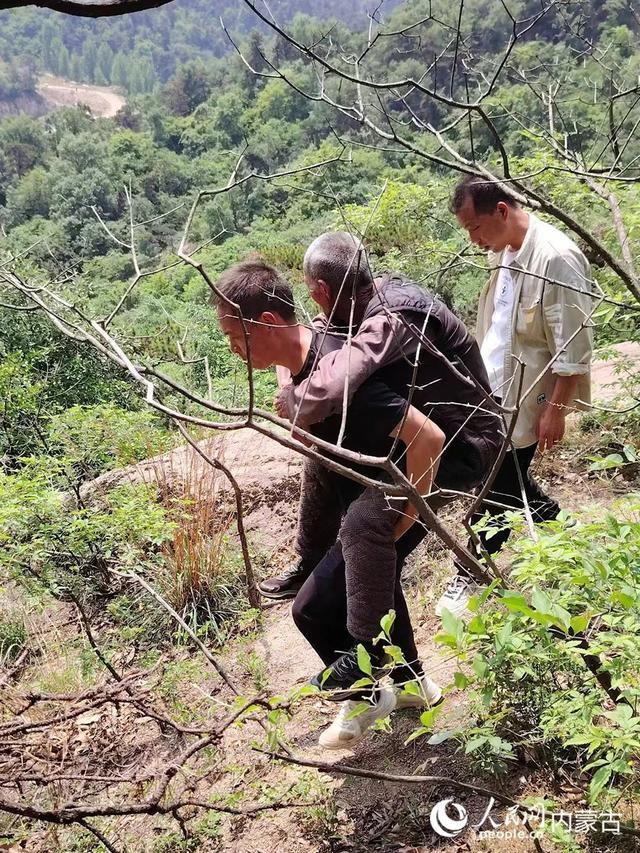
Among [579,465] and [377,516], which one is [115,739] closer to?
[377,516]

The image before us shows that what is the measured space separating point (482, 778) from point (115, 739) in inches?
56.3

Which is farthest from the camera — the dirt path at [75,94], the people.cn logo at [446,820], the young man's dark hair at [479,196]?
the dirt path at [75,94]

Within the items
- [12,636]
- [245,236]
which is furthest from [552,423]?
[245,236]

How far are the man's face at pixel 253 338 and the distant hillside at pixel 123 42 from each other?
11650 centimetres

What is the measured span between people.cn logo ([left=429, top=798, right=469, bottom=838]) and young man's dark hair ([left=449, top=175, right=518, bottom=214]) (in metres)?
1.78

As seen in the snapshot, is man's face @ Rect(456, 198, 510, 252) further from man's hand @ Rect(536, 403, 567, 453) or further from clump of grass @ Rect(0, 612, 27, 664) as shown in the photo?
clump of grass @ Rect(0, 612, 27, 664)

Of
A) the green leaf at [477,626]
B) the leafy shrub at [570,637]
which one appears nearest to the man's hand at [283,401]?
the leafy shrub at [570,637]

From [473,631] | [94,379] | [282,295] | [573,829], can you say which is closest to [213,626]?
[282,295]

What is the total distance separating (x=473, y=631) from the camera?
1.06m

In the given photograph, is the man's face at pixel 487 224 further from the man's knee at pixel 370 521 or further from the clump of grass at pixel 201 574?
the clump of grass at pixel 201 574

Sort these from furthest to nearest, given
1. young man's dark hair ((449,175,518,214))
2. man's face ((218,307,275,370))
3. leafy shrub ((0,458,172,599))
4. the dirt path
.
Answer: the dirt path < leafy shrub ((0,458,172,599)) < young man's dark hair ((449,175,518,214)) < man's face ((218,307,275,370))

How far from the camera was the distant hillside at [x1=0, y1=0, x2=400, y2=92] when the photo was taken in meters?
109

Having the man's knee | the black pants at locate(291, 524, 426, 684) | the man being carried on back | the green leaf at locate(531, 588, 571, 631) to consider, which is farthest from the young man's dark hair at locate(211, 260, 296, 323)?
the green leaf at locate(531, 588, 571, 631)

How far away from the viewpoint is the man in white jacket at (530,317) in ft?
7.59
